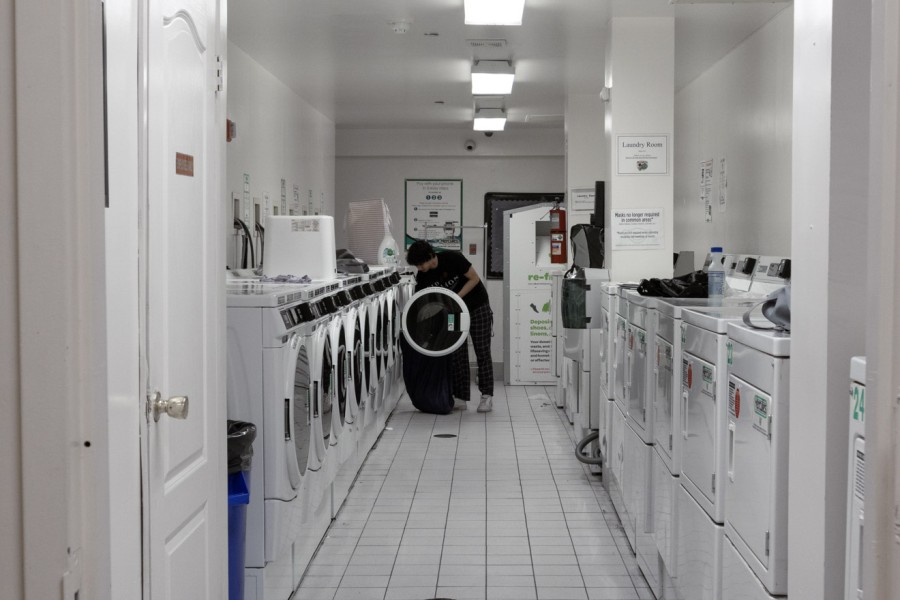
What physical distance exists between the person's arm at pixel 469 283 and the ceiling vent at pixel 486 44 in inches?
80.3

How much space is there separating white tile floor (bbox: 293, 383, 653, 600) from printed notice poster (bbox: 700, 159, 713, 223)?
198 cm

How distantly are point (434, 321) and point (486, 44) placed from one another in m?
2.33

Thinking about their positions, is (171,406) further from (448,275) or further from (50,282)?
(448,275)

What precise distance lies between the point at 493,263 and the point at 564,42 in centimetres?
514

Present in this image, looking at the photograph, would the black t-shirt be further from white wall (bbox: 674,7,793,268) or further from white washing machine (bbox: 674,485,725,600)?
white washing machine (bbox: 674,485,725,600)

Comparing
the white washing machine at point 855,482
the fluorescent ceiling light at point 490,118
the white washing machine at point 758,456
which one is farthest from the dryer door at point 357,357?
the fluorescent ceiling light at point 490,118

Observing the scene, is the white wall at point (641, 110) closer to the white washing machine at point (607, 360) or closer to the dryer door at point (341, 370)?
the white washing machine at point (607, 360)

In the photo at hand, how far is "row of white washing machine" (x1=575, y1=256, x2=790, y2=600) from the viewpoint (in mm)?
2127

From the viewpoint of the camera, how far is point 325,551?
4391mm

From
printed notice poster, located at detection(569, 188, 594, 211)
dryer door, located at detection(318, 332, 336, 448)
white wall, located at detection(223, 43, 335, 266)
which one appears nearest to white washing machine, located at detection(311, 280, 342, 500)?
dryer door, located at detection(318, 332, 336, 448)

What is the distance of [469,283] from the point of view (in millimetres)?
7945

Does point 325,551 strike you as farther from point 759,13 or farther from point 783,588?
point 759,13

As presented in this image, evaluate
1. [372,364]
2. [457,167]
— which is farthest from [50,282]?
[457,167]

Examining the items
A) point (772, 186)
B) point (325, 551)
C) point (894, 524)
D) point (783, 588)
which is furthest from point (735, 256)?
point (894, 524)
